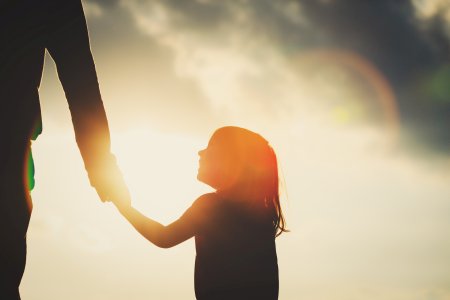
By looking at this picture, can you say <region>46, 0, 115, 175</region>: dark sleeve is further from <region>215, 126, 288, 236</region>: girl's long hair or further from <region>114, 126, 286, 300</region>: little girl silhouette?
<region>215, 126, 288, 236</region>: girl's long hair

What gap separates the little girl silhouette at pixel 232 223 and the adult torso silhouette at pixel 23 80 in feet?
5.07

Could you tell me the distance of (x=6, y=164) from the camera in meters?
3.01

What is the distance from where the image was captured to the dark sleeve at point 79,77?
361 centimetres

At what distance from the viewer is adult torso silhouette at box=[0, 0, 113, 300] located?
9.80ft

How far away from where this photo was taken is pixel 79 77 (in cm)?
383

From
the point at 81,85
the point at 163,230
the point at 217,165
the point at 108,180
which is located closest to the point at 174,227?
the point at 163,230

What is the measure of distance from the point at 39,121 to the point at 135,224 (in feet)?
6.86

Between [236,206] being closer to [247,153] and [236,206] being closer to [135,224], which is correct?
[247,153]

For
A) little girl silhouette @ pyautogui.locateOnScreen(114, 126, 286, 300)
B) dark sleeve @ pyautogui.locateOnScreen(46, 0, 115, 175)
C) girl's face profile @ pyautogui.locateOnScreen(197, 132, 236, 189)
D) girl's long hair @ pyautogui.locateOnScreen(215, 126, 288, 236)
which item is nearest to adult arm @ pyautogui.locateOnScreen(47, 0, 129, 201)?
dark sleeve @ pyautogui.locateOnScreen(46, 0, 115, 175)

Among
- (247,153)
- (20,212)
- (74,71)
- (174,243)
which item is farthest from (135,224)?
(20,212)

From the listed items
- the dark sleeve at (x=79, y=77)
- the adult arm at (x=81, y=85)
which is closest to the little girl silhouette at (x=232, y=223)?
the adult arm at (x=81, y=85)

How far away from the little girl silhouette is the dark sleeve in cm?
87

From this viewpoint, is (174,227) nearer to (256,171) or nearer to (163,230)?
(163,230)

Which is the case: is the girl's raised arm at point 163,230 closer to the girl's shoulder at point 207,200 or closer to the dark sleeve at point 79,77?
the girl's shoulder at point 207,200
